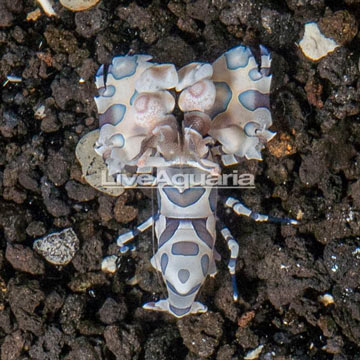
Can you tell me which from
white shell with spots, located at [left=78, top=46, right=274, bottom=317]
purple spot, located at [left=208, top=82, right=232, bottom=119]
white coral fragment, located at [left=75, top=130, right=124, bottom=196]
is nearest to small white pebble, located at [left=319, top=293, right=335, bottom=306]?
white shell with spots, located at [left=78, top=46, right=274, bottom=317]

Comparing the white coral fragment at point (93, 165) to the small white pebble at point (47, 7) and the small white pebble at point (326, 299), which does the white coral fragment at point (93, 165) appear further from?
the small white pebble at point (326, 299)

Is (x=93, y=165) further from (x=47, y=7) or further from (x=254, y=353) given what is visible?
(x=254, y=353)

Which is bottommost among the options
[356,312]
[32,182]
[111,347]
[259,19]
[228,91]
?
[111,347]

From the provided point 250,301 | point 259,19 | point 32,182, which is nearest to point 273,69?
point 259,19

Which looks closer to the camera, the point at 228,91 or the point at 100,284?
the point at 228,91

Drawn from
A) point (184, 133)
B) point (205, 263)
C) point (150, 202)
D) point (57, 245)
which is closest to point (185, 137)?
point (184, 133)

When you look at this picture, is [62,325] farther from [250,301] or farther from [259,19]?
[259,19]

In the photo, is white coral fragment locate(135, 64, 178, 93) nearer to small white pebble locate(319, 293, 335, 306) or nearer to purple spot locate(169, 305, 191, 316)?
purple spot locate(169, 305, 191, 316)
